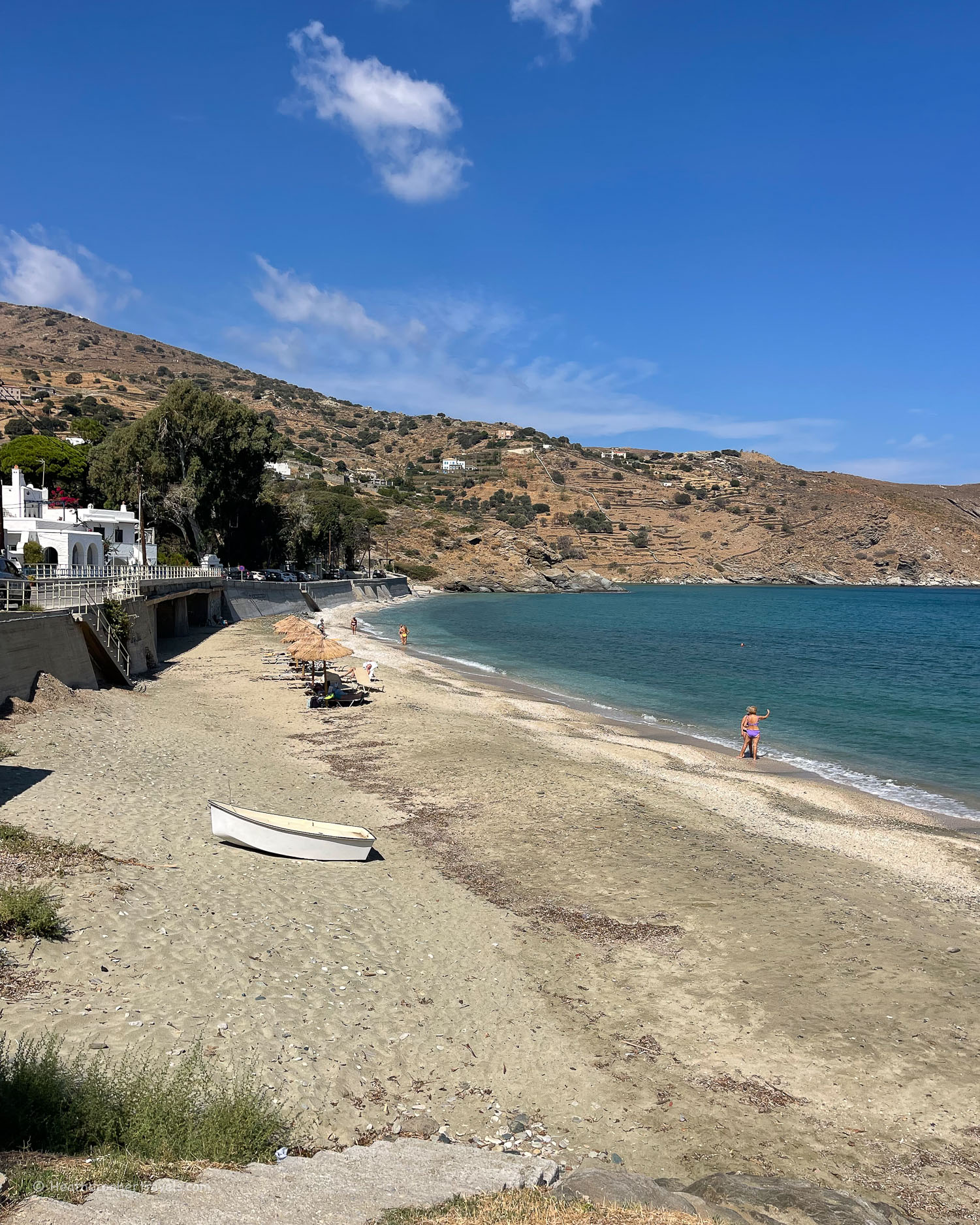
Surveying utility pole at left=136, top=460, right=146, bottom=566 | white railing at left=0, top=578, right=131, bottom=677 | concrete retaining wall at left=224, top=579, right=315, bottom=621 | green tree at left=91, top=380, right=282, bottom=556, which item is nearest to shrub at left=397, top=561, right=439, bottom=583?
concrete retaining wall at left=224, top=579, right=315, bottom=621

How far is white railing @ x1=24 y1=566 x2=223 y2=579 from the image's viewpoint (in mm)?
30125

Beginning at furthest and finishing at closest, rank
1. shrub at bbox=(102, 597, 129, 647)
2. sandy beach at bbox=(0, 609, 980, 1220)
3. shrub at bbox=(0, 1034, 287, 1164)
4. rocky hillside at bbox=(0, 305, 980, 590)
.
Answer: rocky hillside at bbox=(0, 305, 980, 590) < shrub at bbox=(102, 597, 129, 647) < sandy beach at bbox=(0, 609, 980, 1220) < shrub at bbox=(0, 1034, 287, 1164)

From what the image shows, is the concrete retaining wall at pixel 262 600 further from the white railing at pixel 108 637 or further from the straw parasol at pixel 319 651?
the straw parasol at pixel 319 651

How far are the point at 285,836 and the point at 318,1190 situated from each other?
6.98m

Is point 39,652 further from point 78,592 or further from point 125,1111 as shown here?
point 125,1111

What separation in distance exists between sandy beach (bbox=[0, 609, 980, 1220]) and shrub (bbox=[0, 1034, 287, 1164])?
458 millimetres

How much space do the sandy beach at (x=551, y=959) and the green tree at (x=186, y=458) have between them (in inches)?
1592

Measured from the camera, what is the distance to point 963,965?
9258 mm

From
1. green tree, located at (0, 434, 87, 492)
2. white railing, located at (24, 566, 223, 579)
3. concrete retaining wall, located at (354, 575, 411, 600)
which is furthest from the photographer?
concrete retaining wall, located at (354, 575, 411, 600)

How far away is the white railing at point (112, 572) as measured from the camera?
30125mm

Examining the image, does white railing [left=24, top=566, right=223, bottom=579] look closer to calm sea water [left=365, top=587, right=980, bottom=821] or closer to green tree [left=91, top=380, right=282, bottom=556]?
green tree [left=91, top=380, right=282, bottom=556]

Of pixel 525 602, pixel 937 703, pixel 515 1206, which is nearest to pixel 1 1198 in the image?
pixel 515 1206

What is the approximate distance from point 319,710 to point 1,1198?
67.4 ft

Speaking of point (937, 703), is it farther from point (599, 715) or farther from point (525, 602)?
point (525, 602)
